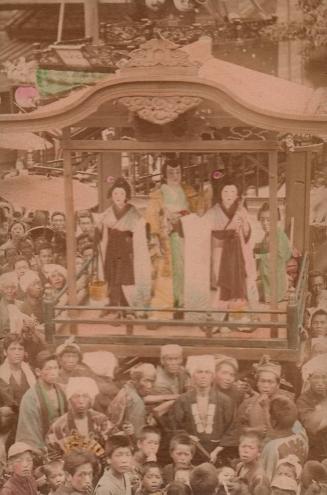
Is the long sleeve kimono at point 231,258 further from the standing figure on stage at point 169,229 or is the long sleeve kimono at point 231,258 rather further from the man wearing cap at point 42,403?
the man wearing cap at point 42,403

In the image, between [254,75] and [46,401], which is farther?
[46,401]

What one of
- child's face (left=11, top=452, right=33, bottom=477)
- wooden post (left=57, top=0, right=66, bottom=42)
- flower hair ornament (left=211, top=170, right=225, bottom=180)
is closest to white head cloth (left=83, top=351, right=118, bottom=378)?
child's face (left=11, top=452, right=33, bottom=477)

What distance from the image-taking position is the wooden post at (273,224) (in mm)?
2207

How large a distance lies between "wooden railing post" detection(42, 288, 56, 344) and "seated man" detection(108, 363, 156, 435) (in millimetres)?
257

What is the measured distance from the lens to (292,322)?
7.38 ft

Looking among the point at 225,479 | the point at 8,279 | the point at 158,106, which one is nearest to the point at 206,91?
the point at 158,106

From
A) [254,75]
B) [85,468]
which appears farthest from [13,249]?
[254,75]

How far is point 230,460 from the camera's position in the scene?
7.67ft

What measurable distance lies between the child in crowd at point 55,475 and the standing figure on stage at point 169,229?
1.87ft

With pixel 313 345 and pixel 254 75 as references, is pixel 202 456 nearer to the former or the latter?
pixel 313 345

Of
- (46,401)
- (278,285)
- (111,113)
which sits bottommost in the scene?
(46,401)

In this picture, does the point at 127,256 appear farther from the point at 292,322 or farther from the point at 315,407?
the point at 315,407

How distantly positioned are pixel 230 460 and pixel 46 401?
561 millimetres

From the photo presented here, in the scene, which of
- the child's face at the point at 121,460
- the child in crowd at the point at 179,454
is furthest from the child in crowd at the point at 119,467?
the child in crowd at the point at 179,454
